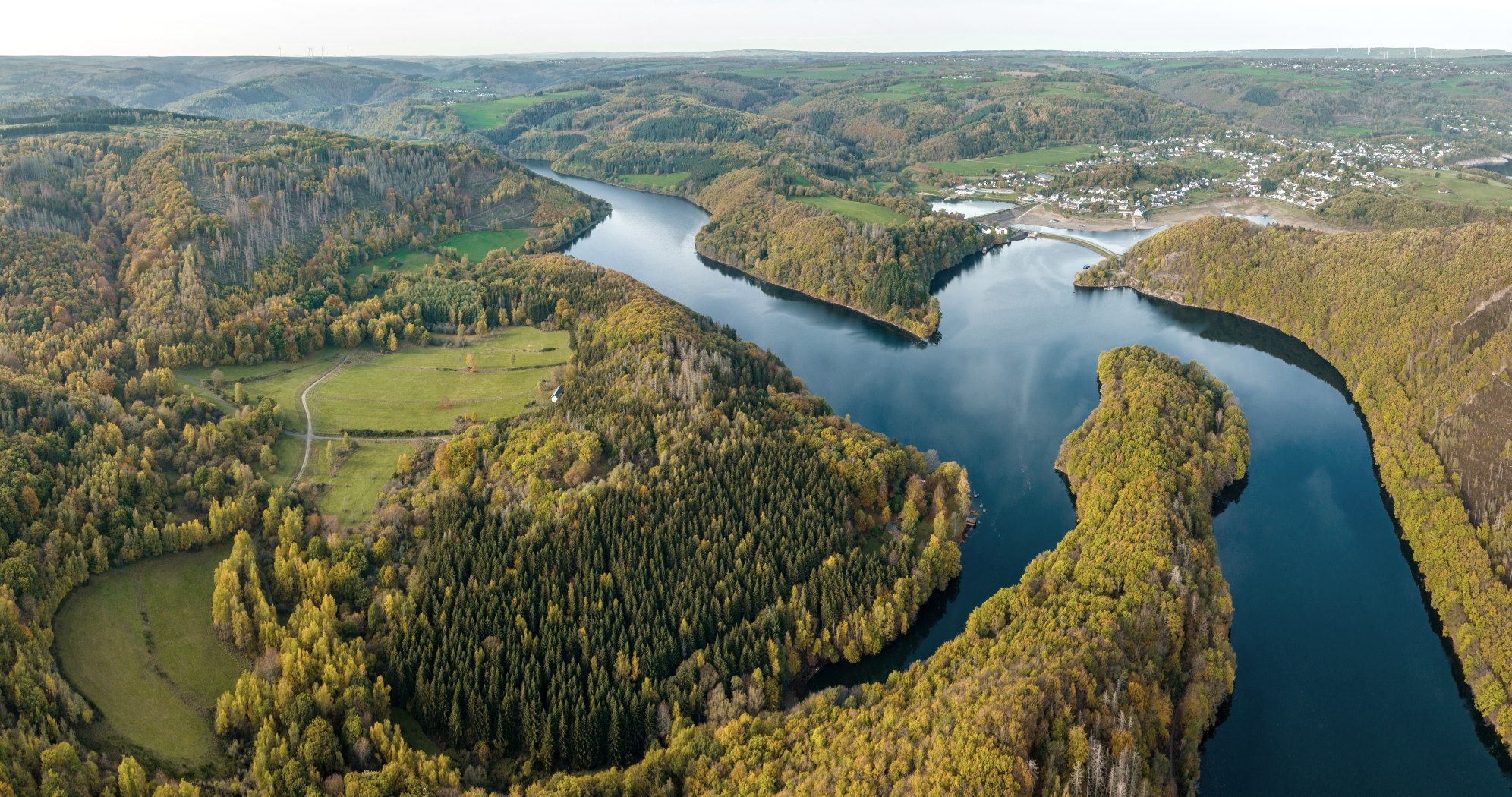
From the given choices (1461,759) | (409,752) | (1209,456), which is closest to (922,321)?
(1209,456)

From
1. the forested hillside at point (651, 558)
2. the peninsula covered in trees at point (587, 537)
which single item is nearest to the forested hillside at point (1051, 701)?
the peninsula covered in trees at point (587, 537)

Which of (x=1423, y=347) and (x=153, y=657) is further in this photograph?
(x=1423, y=347)

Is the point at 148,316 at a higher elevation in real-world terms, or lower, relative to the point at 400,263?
lower

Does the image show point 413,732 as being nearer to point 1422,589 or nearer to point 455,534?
point 455,534

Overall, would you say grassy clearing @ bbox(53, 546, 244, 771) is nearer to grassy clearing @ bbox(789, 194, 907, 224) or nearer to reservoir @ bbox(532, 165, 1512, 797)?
reservoir @ bbox(532, 165, 1512, 797)

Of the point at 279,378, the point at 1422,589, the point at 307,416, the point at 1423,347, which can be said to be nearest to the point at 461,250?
the point at 279,378

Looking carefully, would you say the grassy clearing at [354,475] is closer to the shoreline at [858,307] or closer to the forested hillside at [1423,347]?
the shoreline at [858,307]

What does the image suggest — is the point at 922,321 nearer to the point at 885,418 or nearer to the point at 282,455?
the point at 885,418
